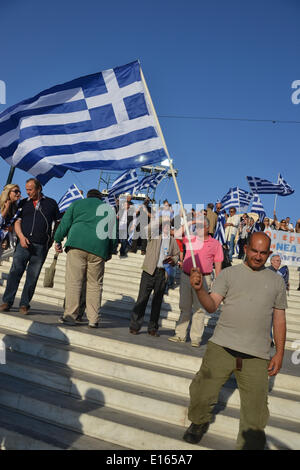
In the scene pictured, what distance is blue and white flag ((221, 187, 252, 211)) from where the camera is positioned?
16484 millimetres

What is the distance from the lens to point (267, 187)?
16.0 meters

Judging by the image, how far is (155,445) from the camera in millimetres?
3170

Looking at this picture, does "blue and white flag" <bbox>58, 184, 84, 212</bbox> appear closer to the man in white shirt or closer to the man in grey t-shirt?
the man in white shirt

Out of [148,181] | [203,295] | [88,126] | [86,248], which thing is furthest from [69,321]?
[148,181]

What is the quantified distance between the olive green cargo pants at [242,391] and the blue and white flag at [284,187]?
46.8 ft

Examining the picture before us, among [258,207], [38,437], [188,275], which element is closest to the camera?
[38,437]

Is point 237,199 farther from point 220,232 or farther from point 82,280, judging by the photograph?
point 82,280

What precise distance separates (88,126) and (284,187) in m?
13.2

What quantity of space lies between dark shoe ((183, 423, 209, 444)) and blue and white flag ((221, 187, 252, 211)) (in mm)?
13847

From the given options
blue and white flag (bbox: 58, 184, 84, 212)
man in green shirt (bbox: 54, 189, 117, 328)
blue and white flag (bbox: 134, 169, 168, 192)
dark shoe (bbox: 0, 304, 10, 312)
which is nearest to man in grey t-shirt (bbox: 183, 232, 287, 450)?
man in green shirt (bbox: 54, 189, 117, 328)

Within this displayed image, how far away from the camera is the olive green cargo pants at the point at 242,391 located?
2.92 m
